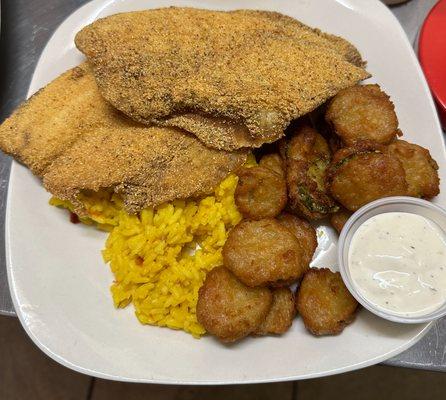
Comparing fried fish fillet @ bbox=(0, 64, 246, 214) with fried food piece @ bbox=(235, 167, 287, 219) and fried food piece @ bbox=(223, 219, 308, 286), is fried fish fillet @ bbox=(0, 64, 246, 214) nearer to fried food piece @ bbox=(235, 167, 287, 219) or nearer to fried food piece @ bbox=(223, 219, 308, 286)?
fried food piece @ bbox=(235, 167, 287, 219)

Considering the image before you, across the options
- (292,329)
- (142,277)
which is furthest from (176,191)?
(292,329)

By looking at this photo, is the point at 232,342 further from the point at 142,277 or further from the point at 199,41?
the point at 199,41

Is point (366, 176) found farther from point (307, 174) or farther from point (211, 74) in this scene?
point (211, 74)

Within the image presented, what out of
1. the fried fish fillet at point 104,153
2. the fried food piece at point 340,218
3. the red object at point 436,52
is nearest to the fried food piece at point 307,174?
the fried food piece at point 340,218

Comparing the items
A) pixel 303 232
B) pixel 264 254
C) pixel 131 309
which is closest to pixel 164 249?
pixel 131 309

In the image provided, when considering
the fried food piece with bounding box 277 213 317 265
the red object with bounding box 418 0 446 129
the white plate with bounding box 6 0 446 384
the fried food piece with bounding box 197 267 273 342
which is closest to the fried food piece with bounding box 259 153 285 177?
the fried food piece with bounding box 277 213 317 265

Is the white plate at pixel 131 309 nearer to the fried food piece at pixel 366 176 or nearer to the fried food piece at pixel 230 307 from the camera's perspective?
the fried food piece at pixel 230 307
